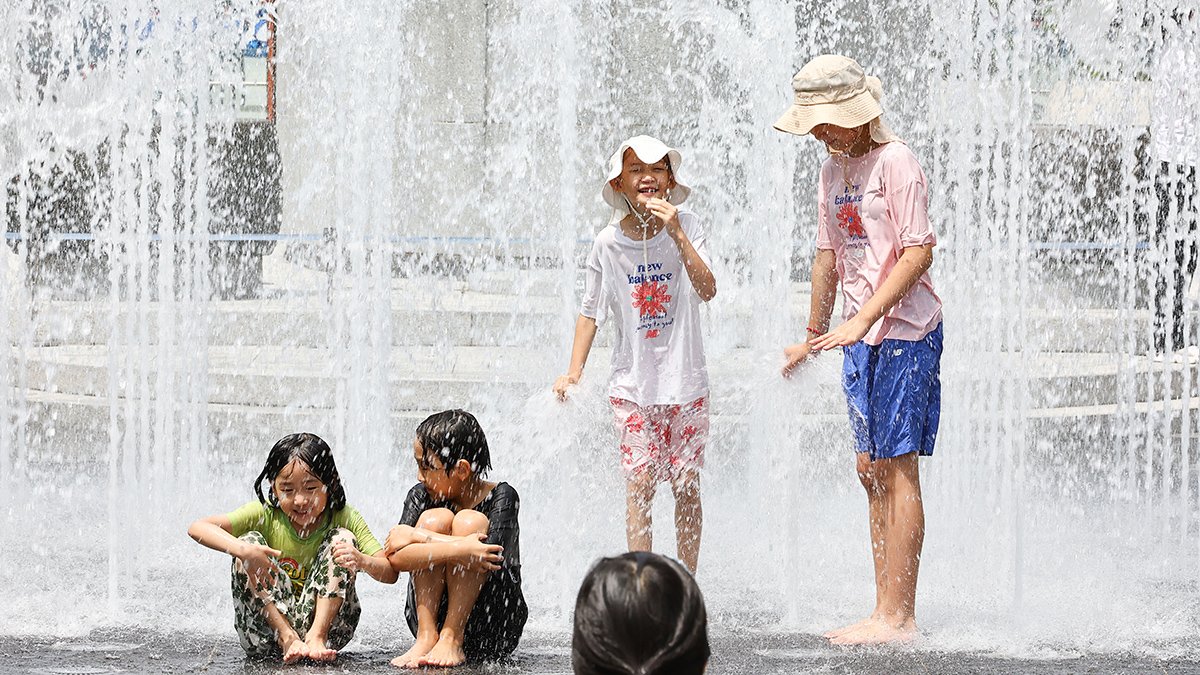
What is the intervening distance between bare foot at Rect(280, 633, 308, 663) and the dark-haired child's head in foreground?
1.46 ft

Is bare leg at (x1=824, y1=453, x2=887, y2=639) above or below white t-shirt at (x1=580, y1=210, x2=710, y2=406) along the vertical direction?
below

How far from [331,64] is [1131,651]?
6996mm

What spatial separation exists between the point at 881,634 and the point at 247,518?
59.3 inches

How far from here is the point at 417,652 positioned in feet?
12.5

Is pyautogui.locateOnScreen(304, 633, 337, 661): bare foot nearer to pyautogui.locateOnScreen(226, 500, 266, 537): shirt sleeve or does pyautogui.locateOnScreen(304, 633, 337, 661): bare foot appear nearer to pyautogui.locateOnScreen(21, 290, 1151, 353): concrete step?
pyautogui.locateOnScreen(226, 500, 266, 537): shirt sleeve

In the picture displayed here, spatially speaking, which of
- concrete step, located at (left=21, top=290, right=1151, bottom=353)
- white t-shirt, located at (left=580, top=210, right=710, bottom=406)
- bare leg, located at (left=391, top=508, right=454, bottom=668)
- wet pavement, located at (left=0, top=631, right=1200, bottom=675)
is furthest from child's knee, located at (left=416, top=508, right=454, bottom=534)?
concrete step, located at (left=21, top=290, right=1151, bottom=353)

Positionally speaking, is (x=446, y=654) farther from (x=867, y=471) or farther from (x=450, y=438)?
(x=867, y=471)

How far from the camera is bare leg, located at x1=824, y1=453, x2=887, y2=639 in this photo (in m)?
4.14

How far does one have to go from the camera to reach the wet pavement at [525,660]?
3.78 meters

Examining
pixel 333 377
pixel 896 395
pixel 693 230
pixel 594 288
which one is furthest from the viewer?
pixel 333 377

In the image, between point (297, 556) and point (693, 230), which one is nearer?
point (297, 556)

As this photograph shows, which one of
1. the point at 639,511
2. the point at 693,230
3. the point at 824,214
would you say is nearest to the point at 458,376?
the point at 639,511

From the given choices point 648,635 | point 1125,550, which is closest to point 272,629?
point 648,635

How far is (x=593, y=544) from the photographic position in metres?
5.49
